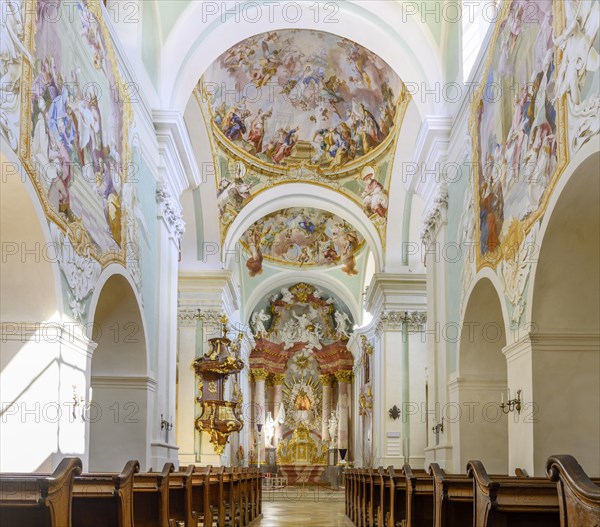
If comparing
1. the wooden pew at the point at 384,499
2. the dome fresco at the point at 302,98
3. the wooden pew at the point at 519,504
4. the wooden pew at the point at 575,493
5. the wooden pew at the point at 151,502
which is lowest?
the wooden pew at the point at 384,499

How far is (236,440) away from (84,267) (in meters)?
18.2

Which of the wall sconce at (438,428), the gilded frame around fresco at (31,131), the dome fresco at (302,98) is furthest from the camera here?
the dome fresco at (302,98)

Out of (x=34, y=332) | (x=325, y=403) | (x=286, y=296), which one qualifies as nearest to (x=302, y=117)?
(x=286, y=296)

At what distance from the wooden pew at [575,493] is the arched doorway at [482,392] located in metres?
7.93

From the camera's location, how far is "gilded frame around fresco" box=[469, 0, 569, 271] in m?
7.14

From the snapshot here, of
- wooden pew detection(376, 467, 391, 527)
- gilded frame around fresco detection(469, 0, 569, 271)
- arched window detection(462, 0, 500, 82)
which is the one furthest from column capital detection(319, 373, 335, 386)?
wooden pew detection(376, 467, 391, 527)

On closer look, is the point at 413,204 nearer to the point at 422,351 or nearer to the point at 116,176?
the point at 422,351

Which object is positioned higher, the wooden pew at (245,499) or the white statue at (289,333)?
the white statue at (289,333)

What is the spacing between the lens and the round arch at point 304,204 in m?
21.6

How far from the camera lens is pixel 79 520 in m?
5.23

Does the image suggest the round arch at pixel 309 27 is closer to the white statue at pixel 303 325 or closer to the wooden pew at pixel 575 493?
the wooden pew at pixel 575 493

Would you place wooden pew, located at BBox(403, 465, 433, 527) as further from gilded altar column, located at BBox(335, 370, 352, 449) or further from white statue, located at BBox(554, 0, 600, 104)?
gilded altar column, located at BBox(335, 370, 352, 449)

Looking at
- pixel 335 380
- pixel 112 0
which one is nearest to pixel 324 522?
pixel 112 0

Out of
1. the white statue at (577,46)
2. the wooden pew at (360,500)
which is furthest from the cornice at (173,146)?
the white statue at (577,46)
